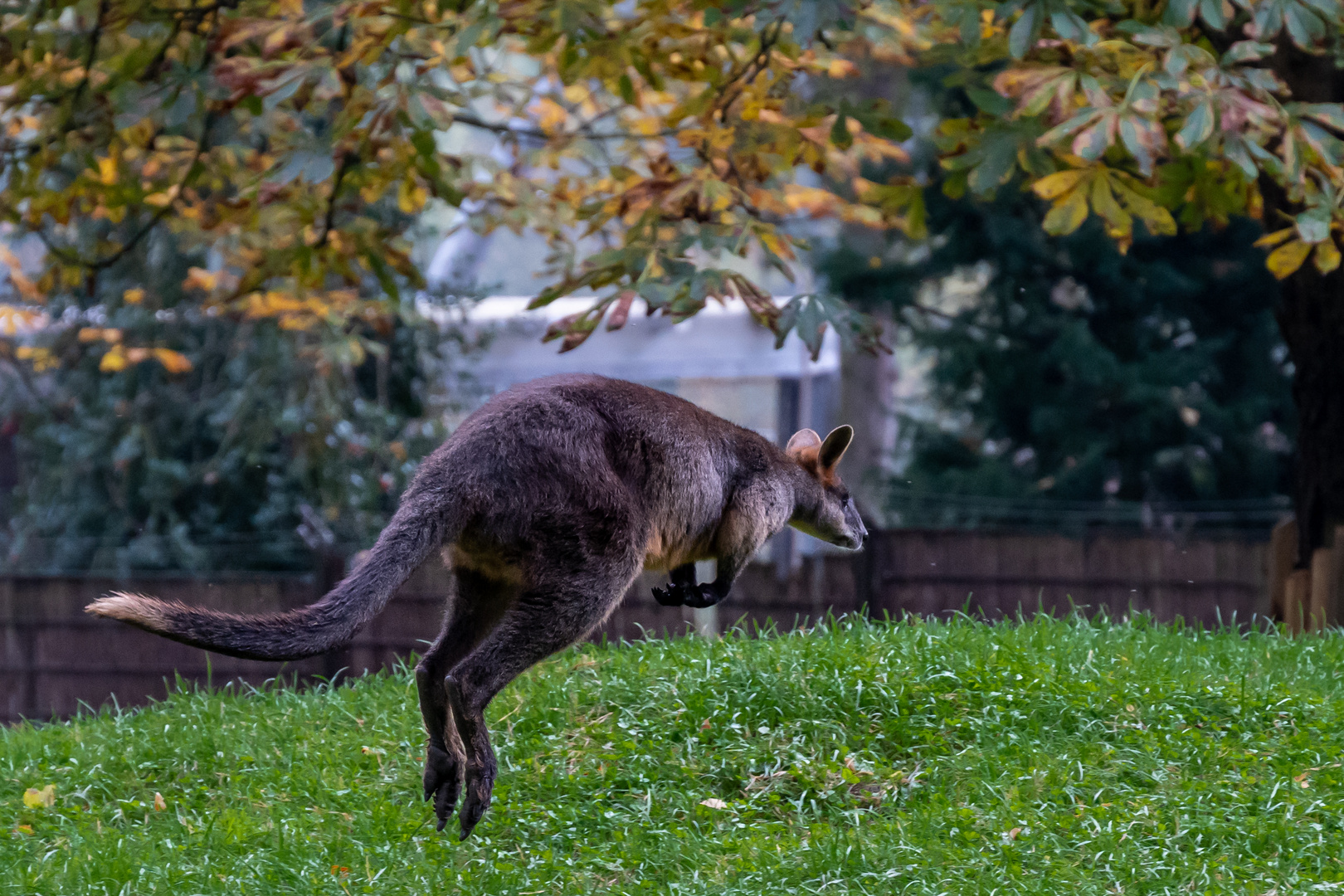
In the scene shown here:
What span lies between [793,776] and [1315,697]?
2486mm

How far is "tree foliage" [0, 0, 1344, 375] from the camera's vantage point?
5748 millimetres

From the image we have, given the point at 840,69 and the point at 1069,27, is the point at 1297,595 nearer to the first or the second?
the point at 840,69

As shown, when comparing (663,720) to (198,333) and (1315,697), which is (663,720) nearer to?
(1315,697)

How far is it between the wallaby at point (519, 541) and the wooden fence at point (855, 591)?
5.08 meters

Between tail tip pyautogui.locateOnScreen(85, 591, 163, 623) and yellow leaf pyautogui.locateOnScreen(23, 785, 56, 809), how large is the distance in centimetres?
254

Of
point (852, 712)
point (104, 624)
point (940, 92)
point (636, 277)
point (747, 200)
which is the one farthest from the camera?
point (940, 92)

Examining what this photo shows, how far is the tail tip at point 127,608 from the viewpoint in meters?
3.57

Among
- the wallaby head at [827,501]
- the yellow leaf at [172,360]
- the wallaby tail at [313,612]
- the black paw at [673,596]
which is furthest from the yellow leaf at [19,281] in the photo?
the wallaby tail at [313,612]

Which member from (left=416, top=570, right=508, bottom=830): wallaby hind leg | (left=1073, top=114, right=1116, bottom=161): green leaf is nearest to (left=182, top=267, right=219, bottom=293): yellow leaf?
(left=416, top=570, right=508, bottom=830): wallaby hind leg

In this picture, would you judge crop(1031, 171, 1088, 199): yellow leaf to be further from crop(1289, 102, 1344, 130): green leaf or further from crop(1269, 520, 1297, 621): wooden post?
crop(1269, 520, 1297, 621): wooden post

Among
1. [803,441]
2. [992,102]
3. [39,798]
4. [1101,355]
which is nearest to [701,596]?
[803,441]

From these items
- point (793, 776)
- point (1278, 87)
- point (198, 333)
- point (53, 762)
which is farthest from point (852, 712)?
point (198, 333)

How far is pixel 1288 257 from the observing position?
6.39 metres

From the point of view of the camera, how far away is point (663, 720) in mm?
5840
